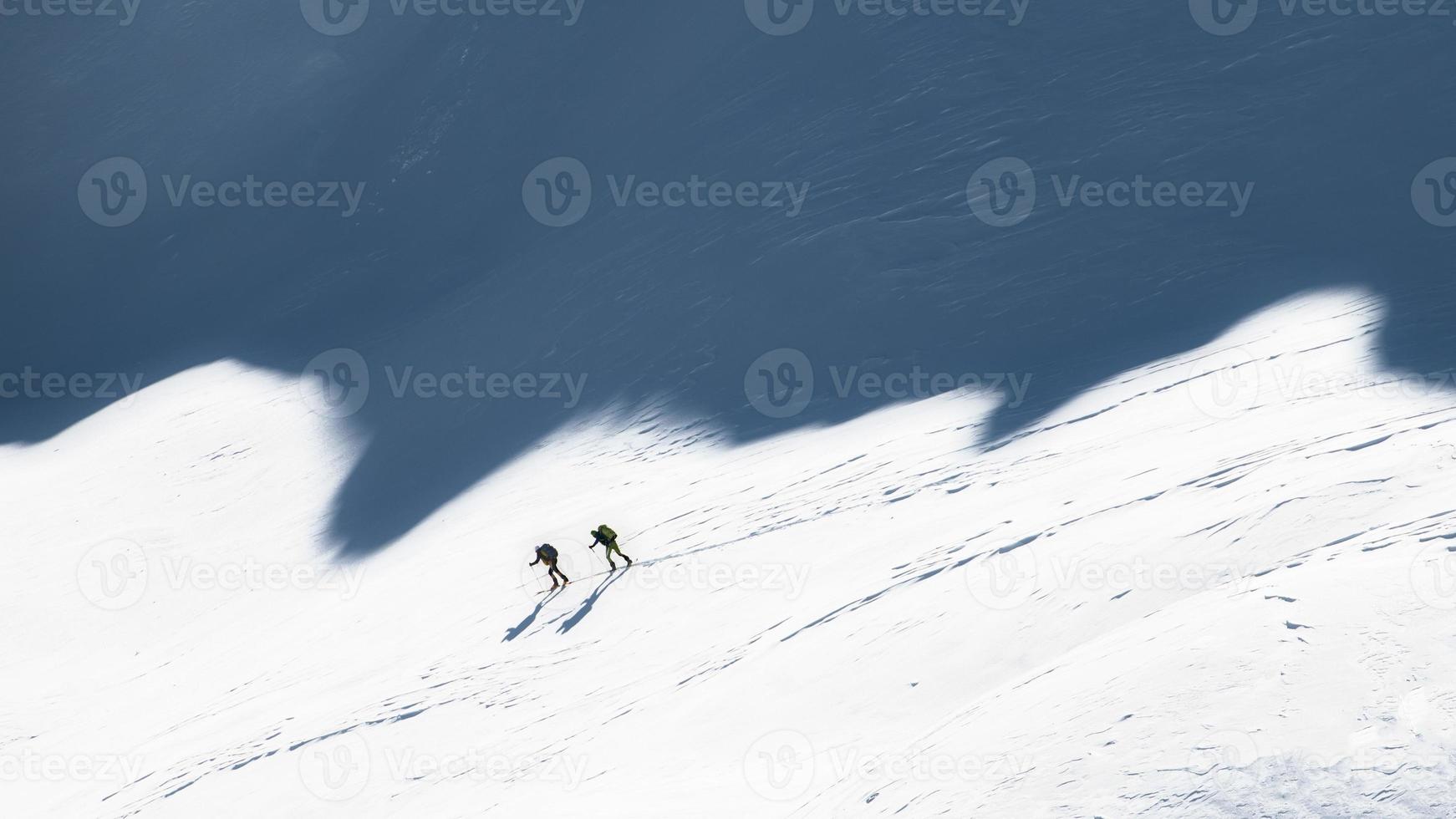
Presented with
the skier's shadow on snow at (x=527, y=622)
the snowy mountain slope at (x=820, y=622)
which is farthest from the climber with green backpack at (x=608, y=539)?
the skier's shadow on snow at (x=527, y=622)

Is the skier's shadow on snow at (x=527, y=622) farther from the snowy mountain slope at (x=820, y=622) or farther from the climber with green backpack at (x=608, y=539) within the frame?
the climber with green backpack at (x=608, y=539)

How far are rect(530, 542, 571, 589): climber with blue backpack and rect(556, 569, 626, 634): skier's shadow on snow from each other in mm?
546

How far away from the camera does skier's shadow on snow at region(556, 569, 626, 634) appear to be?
17.6m

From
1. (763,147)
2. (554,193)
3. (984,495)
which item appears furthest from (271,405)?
(984,495)

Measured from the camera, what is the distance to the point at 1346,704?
388 inches

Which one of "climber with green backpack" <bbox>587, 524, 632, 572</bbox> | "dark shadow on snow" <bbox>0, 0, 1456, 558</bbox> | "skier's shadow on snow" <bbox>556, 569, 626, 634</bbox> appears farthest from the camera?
"dark shadow on snow" <bbox>0, 0, 1456, 558</bbox>

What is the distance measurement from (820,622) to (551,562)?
15.6ft

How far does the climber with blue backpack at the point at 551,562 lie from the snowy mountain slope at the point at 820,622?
38cm

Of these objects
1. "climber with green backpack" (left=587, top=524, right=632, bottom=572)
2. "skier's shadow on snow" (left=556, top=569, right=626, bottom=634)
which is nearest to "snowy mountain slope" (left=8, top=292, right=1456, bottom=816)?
"skier's shadow on snow" (left=556, top=569, right=626, bottom=634)

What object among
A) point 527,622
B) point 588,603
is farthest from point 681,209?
point 527,622

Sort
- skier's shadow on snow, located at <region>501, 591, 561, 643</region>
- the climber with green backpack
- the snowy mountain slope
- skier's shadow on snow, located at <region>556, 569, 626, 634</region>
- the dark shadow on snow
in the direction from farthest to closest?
the dark shadow on snow < the climber with green backpack < skier's shadow on snow, located at <region>501, 591, 561, 643</region> < skier's shadow on snow, located at <region>556, 569, 626, 634</region> < the snowy mountain slope

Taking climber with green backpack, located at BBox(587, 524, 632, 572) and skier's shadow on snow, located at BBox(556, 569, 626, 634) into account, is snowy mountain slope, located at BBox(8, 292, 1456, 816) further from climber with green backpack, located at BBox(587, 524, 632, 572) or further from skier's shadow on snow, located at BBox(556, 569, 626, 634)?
climber with green backpack, located at BBox(587, 524, 632, 572)

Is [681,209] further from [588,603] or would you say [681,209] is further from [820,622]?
[820,622]

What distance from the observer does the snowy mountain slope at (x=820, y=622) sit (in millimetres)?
10484
